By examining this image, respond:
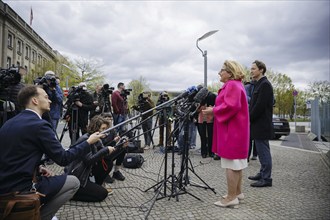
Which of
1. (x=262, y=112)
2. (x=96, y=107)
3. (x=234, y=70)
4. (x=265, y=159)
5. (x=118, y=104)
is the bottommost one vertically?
(x=265, y=159)

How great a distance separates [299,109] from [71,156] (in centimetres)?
6661

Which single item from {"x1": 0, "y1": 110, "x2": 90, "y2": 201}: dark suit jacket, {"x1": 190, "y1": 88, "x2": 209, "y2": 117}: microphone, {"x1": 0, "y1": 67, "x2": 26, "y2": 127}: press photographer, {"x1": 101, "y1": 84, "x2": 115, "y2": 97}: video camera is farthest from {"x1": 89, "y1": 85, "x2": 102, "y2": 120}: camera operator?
{"x1": 0, "y1": 110, "x2": 90, "y2": 201}: dark suit jacket

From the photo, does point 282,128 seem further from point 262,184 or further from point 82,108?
point 82,108

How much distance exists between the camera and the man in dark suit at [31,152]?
224 cm

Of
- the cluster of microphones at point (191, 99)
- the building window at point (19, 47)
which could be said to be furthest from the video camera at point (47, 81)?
the building window at point (19, 47)

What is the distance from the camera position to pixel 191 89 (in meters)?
3.96

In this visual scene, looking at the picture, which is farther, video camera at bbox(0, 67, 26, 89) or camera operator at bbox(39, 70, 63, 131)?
camera operator at bbox(39, 70, 63, 131)

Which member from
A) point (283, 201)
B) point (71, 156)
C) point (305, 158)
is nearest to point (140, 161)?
point (283, 201)

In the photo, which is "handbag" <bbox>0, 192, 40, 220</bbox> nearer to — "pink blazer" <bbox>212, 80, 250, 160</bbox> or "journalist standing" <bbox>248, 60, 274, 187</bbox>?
"pink blazer" <bbox>212, 80, 250, 160</bbox>

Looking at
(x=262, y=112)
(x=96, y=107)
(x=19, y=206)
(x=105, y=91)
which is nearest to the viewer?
(x=19, y=206)

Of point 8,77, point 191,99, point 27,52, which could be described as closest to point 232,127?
point 191,99

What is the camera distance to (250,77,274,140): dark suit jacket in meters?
4.64

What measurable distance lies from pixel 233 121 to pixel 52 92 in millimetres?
4268

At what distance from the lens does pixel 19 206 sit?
2.10 meters
